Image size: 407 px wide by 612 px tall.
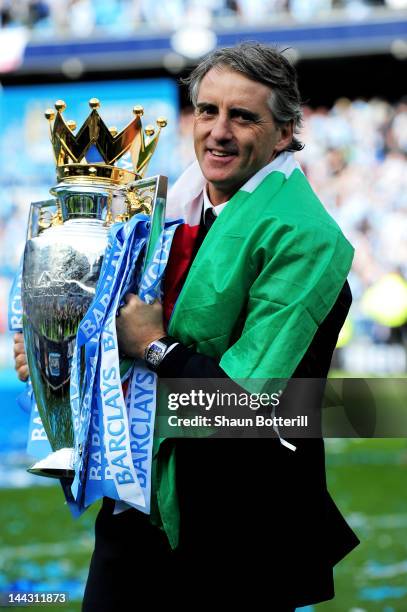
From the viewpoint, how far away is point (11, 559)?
4.98 meters

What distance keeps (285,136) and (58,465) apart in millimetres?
792

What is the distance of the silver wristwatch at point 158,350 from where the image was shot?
192 cm

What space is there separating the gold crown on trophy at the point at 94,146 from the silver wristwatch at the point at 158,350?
1.37 feet

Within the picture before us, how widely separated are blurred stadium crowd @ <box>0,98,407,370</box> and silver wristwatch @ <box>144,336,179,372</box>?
1145 cm

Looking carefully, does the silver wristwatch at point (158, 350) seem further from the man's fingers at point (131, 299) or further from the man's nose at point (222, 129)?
the man's nose at point (222, 129)

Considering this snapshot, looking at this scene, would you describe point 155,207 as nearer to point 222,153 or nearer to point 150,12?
point 222,153

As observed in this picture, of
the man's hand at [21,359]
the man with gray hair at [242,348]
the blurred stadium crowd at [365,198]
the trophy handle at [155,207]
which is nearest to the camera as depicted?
the man with gray hair at [242,348]

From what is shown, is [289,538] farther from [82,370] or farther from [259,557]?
[82,370]

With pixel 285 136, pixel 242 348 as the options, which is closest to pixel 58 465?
pixel 242 348

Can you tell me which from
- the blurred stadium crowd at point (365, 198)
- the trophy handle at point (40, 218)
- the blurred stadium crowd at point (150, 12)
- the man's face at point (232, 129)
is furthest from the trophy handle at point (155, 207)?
the blurred stadium crowd at point (150, 12)

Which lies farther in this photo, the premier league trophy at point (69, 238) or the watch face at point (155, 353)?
the premier league trophy at point (69, 238)

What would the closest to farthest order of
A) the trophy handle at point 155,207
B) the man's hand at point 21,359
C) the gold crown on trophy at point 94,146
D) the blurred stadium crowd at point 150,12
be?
the trophy handle at point 155,207 < the gold crown on trophy at point 94,146 < the man's hand at point 21,359 < the blurred stadium crowd at point 150,12

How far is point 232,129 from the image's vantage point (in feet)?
6.56

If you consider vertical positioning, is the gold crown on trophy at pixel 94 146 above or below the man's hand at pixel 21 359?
above
